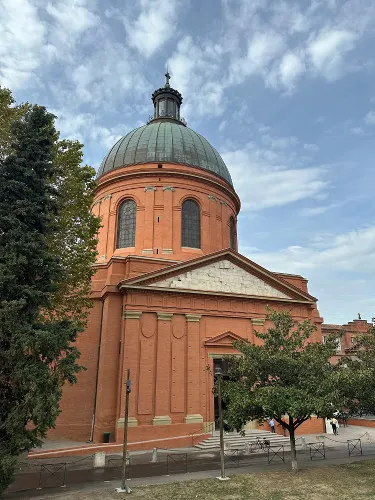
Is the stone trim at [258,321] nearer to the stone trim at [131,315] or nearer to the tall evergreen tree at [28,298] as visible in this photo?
the stone trim at [131,315]

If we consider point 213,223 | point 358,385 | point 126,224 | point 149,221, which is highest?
point 213,223

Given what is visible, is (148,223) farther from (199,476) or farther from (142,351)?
(199,476)

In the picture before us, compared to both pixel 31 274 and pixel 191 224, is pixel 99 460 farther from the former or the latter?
pixel 191 224

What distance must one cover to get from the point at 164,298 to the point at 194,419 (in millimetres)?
6407

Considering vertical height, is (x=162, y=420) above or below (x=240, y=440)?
above

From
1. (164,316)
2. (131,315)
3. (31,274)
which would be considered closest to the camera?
(31,274)

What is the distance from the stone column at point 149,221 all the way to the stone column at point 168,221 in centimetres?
81

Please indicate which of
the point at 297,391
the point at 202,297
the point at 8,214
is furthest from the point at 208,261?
the point at 8,214

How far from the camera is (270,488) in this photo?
11.9 metres

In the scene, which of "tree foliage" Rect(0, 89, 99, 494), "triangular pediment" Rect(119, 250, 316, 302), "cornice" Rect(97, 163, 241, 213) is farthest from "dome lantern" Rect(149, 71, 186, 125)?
"tree foliage" Rect(0, 89, 99, 494)

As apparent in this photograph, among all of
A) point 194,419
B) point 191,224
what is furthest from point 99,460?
point 191,224

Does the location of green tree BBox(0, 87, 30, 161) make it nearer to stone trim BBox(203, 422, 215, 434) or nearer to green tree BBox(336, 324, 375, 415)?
green tree BBox(336, 324, 375, 415)

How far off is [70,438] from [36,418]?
11.7m

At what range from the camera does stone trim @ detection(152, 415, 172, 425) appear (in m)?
19.3
